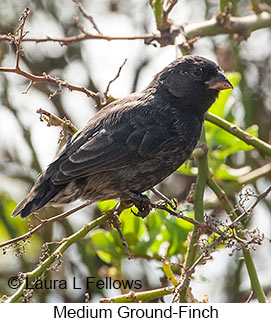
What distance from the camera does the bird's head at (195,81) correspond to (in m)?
4.18

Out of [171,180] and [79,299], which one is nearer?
[79,299]

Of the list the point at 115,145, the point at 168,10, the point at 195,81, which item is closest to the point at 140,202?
the point at 115,145

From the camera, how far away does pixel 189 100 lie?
4.24 metres

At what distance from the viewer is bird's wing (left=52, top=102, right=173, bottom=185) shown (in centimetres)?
386

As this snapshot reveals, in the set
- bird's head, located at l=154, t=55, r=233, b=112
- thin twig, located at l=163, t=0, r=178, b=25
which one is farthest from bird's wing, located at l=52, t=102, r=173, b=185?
thin twig, located at l=163, t=0, r=178, b=25

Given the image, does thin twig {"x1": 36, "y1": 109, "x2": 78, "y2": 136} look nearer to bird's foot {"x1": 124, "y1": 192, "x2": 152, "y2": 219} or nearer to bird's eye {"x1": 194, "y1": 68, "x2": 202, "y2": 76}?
bird's foot {"x1": 124, "y1": 192, "x2": 152, "y2": 219}

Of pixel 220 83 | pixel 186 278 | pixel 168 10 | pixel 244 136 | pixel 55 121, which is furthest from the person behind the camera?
pixel 220 83

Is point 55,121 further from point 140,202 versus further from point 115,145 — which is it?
point 140,202

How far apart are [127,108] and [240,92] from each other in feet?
4.62

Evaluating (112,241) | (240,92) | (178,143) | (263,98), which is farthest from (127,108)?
(263,98)

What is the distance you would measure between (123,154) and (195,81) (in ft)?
2.32

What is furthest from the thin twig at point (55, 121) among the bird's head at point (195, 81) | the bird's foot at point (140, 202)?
the bird's head at point (195, 81)

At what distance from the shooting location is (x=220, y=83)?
13.6ft

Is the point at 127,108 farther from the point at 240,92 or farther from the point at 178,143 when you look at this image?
the point at 240,92
